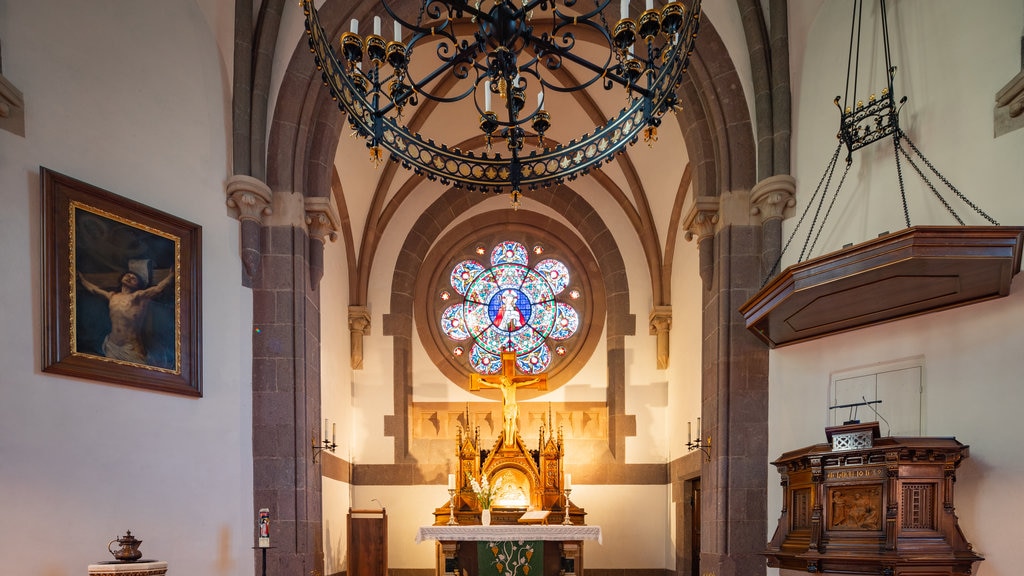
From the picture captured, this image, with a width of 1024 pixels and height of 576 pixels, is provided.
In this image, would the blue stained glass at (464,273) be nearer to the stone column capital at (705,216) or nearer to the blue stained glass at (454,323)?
the blue stained glass at (454,323)

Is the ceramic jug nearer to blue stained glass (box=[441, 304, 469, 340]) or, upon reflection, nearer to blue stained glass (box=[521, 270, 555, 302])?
blue stained glass (box=[441, 304, 469, 340])

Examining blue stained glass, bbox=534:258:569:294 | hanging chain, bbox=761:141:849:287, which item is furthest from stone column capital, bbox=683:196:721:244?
blue stained glass, bbox=534:258:569:294

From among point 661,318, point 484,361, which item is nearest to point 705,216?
point 661,318

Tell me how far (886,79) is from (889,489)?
358 centimetres

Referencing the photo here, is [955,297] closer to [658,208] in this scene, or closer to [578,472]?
[658,208]

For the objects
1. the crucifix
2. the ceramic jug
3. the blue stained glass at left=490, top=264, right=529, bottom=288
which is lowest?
the ceramic jug

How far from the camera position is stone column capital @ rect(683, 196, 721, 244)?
8.86 m

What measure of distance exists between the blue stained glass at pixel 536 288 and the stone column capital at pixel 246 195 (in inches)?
289

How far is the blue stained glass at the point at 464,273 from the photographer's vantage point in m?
15.0

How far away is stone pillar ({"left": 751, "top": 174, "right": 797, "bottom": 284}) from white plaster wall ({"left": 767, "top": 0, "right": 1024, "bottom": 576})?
0.40 m

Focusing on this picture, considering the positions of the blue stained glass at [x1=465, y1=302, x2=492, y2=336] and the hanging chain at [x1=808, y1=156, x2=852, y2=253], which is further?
the blue stained glass at [x1=465, y1=302, x2=492, y2=336]

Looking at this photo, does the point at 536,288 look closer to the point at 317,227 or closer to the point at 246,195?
the point at 317,227

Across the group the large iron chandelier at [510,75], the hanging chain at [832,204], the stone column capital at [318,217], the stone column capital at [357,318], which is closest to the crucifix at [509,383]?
the stone column capital at [357,318]

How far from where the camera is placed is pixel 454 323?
48.7ft
